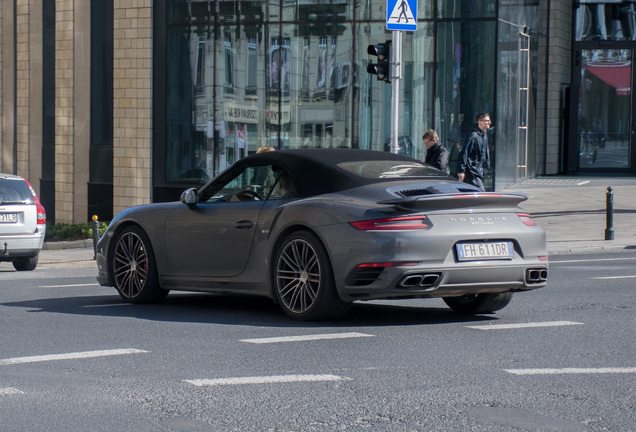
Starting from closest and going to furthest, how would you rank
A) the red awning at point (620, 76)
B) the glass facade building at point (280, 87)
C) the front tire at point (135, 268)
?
1. the front tire at point (135, 268)
2. the glass facade building at point (280, 87)
3. the red awning at point (620, 76)

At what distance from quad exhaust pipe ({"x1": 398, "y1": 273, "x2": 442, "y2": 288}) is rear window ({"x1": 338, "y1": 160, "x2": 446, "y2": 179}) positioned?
1.00 metres

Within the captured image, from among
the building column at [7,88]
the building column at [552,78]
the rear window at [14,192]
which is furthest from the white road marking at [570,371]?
the building column at [7,88]

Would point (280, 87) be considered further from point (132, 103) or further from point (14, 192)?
point (14, 192)

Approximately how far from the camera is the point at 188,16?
28.9 m

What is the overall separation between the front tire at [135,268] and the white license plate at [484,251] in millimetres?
2969

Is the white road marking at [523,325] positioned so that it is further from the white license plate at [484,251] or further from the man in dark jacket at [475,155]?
the man in dark jacket at [475,155]

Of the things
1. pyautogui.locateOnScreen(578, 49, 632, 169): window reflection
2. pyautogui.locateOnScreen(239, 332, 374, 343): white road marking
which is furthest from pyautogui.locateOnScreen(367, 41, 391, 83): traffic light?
pyautogui.locateOnScreen(578, 49, 632, 169): window reflection

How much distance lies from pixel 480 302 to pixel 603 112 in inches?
992

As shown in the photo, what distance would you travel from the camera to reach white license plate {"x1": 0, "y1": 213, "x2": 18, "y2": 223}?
51.4ft

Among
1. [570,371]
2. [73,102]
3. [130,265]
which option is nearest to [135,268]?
[130,265]

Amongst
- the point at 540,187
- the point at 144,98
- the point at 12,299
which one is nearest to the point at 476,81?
the point at 540,187

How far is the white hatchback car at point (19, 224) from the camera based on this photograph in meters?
15.6

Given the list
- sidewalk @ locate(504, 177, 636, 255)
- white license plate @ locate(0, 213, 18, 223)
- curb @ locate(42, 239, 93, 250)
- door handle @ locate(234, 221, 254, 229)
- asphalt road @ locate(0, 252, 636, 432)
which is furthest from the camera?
curb @ locate(42, 239, 93, 250)

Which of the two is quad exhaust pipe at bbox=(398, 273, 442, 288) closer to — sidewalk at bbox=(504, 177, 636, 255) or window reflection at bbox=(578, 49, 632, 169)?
sidewalk at bbox=(504, 177, 636, 255)
